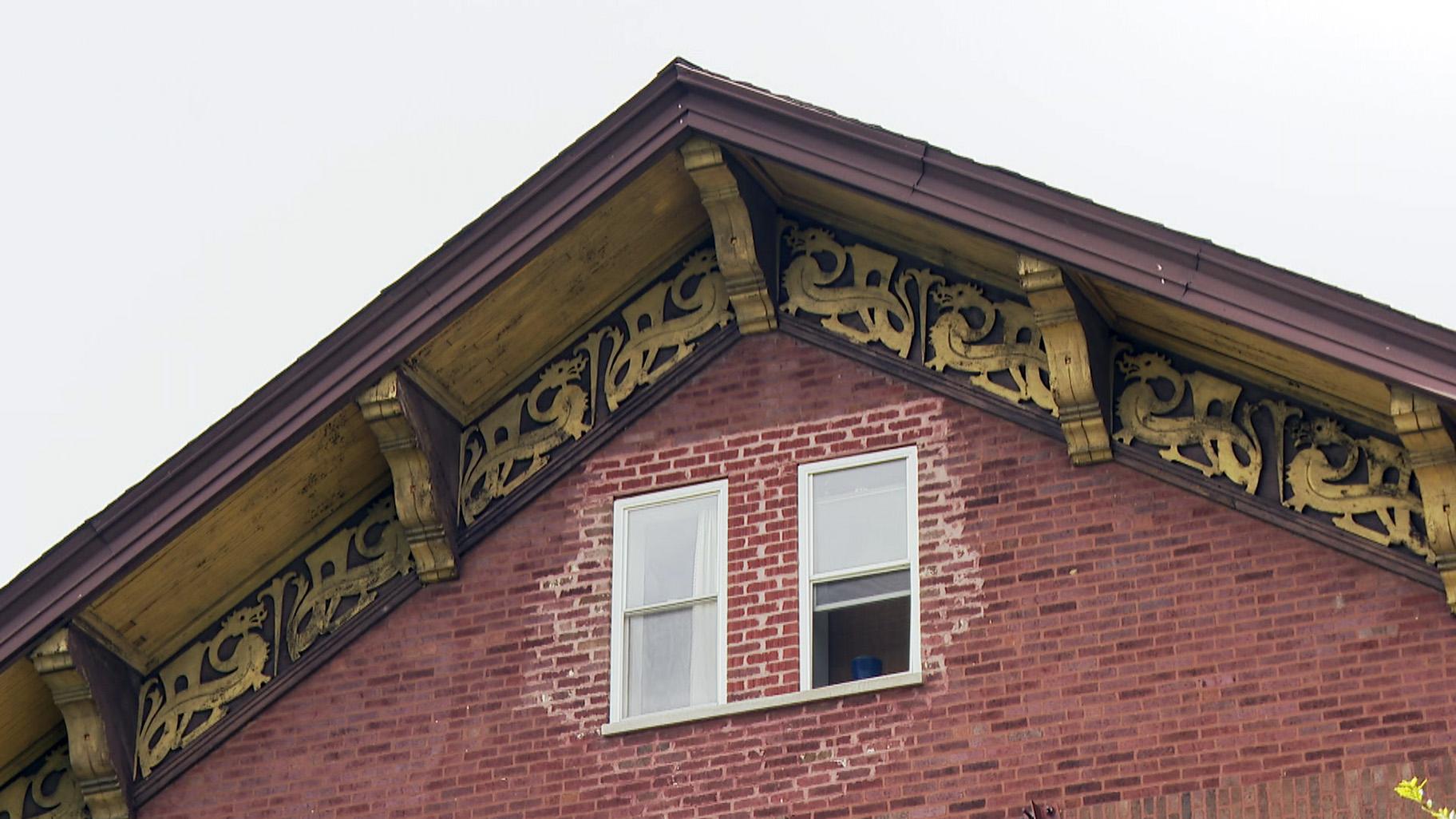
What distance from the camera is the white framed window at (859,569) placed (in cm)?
1792

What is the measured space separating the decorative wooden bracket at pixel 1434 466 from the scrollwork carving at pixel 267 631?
6.19 metres

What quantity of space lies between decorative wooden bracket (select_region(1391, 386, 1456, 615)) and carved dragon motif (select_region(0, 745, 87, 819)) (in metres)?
8.31

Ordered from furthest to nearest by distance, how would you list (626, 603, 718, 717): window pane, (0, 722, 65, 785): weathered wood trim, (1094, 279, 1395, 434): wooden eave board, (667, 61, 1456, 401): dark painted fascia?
(0, 722, 65, 785): weathered wood trim
(626, 603, 718, 717): window pane
(1094, 279, 1395, 434): wooden eave board
(667, 61, 1456, 401): dark painted fascia

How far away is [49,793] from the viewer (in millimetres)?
19219

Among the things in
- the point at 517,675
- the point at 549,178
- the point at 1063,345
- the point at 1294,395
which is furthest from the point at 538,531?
the point at 1294,395

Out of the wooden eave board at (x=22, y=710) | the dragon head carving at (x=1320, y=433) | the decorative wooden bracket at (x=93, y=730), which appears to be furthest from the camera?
the decorative wooden bracket at (x=93, y=730)

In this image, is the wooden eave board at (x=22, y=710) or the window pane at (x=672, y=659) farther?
the wooden eave board at (x=22, y=710)

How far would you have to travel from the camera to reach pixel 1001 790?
55.8ft

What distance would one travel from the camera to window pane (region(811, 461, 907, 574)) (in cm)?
1817

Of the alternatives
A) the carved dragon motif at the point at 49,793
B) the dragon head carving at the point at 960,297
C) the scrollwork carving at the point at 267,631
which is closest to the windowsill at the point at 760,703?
the scrollwork carving at the point at 267,631

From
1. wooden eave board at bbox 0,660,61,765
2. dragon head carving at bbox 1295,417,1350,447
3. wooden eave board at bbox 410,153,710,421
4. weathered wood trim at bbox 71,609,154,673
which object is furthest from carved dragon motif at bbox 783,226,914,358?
wooden eave board at bbox 0,660,61,765

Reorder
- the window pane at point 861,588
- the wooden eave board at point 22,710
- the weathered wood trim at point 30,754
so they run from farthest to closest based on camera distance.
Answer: the weathered wood trim at point 30,754, the wooden eave board at point 22,710, the window pane at point 861,588

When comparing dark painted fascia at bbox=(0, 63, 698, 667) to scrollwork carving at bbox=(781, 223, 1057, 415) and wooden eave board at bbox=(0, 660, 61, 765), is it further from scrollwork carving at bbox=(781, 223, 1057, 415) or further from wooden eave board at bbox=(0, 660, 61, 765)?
scrollwork carving at bbox=(781, 223, 1057, 415)

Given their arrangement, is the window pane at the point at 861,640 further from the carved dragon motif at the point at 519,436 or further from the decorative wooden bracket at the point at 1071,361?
the carved dragon motif at the point at 519,436
